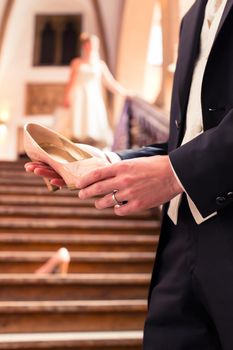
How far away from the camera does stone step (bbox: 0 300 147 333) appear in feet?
9.95

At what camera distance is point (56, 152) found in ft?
3.96

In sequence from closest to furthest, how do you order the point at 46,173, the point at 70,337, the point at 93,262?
1. the point at 46,173
2. the point at 70,337
3. the point at 93,262

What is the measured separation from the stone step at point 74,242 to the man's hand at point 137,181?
Result: 3.11 meters

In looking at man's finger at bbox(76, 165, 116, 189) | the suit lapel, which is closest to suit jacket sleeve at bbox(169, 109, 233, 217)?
man's finger at bbox(76, 165, 116, 189)

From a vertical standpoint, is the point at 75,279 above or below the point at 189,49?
below

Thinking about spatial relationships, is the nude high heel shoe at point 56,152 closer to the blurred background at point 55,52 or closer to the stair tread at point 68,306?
the stair tread at point 68,306

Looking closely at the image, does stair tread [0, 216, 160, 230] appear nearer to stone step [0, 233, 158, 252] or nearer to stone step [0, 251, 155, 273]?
stone step [0, 233, 158, 252]

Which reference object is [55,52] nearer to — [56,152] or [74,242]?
[74,242]

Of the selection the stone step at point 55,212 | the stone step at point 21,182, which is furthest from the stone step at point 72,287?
the stone step at point 21,182

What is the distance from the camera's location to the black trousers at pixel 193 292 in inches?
40.2

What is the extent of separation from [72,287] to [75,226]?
100cm

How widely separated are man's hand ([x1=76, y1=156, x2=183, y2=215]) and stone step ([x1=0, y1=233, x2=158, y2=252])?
3.11 meters

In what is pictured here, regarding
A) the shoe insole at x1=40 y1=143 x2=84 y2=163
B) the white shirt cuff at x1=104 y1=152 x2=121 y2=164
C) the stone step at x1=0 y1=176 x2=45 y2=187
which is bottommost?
the stone step at x1=0 y1=176 x2=45 y2=187

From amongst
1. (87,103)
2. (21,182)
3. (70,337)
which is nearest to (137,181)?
(70,337)
